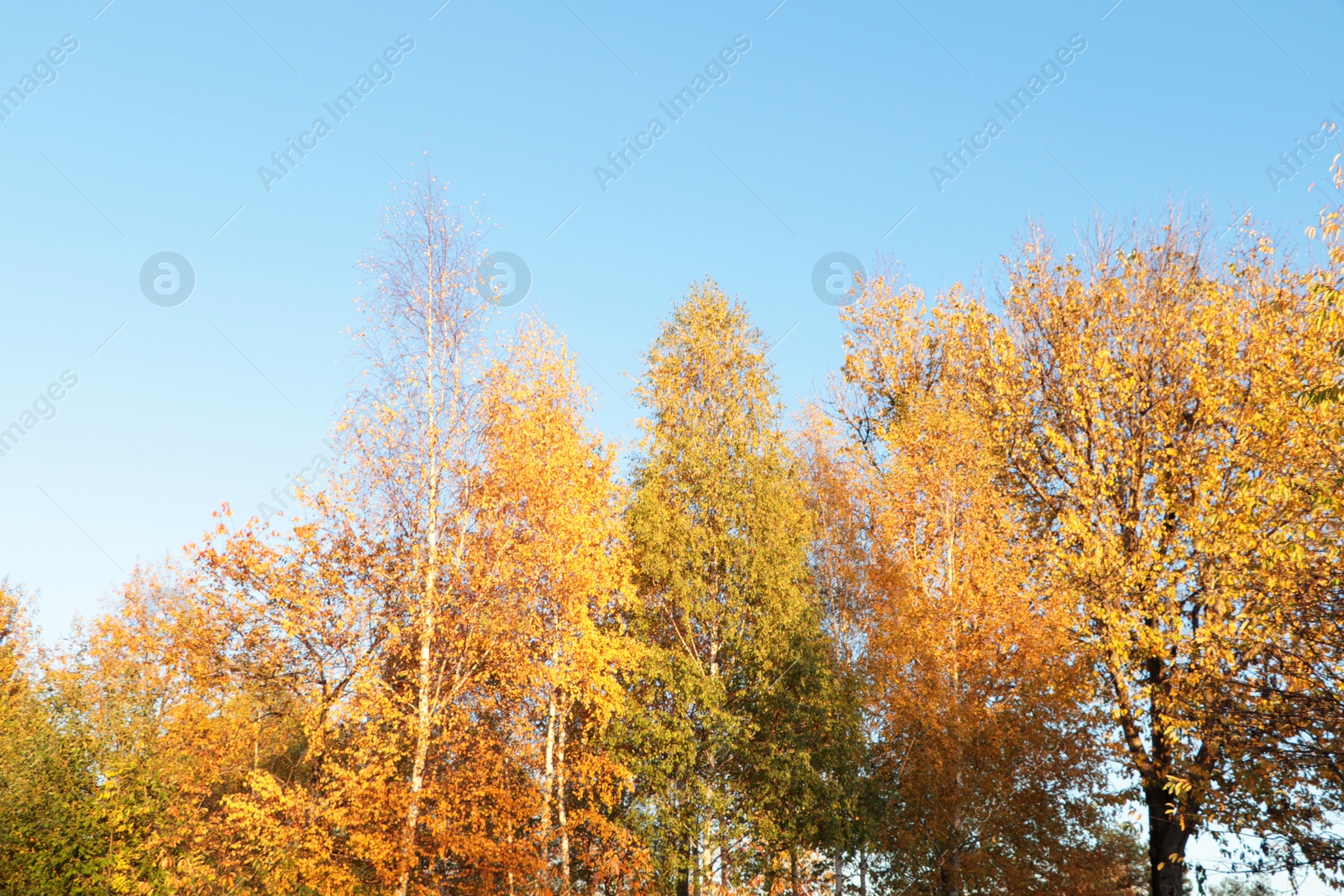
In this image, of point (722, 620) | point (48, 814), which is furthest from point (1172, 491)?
point (48, 814)

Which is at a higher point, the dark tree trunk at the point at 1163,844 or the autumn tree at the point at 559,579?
the autumn tree at the point at 559,579

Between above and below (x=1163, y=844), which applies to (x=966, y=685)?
above

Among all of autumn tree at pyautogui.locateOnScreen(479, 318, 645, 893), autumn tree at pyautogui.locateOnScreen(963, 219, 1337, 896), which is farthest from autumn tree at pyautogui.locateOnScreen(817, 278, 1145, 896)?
autumn tree at pyautogui.locateOnScreen(479, 318, 645, 893)

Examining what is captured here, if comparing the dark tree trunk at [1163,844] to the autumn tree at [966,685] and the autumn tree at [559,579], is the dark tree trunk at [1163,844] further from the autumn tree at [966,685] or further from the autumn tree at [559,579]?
the autumn tree at [559,579]

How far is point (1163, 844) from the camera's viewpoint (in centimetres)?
1529

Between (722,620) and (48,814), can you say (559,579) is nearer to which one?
(722,620)

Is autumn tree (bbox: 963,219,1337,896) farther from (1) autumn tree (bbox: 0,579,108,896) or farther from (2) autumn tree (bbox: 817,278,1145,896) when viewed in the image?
(1) autumn tree (bbox: 0,579,108,896)

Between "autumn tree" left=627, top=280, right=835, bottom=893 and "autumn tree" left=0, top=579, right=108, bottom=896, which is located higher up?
"autumn tree" left=627, top=280, right=835, bottom=893

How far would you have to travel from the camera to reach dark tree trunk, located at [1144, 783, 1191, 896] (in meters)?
14.8

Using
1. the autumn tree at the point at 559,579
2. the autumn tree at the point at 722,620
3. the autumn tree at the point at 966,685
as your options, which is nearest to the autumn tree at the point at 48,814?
the autumn tree at the point at 559,579

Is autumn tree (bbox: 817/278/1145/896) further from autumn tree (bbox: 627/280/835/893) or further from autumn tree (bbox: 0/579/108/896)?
autumn tree (bbox: 0/579/108/896)

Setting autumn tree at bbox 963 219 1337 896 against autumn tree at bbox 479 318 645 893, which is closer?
autumn tree at bbox 963 219 1337 896

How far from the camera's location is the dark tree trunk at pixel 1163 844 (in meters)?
14.8

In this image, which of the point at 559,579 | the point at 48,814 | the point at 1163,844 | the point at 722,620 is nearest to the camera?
the point at 48,814
